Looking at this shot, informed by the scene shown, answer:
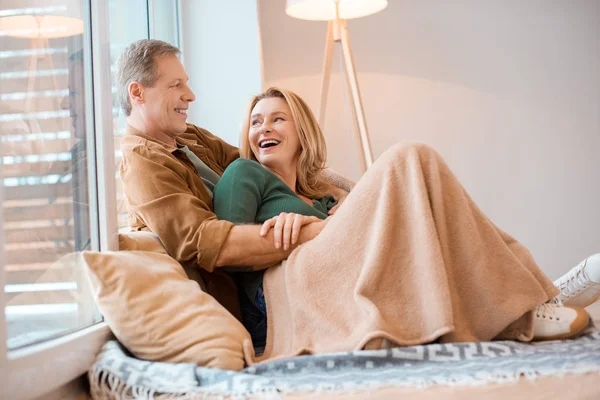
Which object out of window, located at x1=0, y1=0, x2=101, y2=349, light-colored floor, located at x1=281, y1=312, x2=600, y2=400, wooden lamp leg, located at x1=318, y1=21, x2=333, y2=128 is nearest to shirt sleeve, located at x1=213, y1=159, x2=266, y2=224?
window, located at x1=0, y1=0, x2=101, y2=349

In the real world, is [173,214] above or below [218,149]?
below

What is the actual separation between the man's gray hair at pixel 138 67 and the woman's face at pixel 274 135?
34 centimetres

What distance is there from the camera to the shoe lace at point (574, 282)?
1.83 meters

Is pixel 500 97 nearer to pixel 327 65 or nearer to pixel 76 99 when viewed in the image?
pixel 327 65

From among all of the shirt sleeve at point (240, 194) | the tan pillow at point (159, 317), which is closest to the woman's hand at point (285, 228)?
the shirt sleeve at point (240, 194)

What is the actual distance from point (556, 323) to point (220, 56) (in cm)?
216

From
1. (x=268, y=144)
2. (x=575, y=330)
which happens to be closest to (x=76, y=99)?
(x=268, y=144)

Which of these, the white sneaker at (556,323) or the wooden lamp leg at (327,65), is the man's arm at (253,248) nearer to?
the white sneaker at (556,323)

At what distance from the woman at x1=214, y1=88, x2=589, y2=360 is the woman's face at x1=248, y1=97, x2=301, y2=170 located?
1.85ft

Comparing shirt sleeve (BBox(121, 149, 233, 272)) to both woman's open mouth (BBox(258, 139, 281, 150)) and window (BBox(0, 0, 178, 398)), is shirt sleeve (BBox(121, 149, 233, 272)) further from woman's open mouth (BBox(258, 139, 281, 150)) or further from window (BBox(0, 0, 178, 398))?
woman's open mouth (BBox(258, 139, 281, 150))

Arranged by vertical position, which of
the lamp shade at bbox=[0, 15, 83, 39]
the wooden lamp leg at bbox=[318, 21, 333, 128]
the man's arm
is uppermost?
the wooden lamp leg at bbox=[318, 21, 333, 128]

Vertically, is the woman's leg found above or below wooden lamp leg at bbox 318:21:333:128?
below

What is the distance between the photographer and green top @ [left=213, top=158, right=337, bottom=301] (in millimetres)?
1809

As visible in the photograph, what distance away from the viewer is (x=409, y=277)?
1480mm
